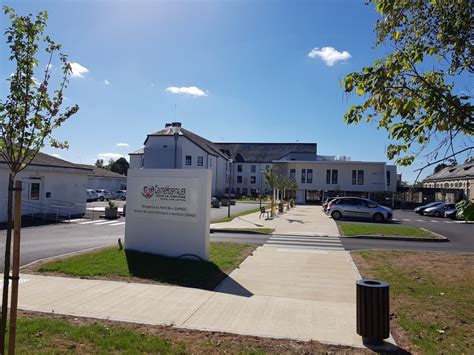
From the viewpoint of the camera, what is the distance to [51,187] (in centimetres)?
2958

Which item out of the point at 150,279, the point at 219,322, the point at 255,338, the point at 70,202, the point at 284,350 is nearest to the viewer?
the point at 284,350

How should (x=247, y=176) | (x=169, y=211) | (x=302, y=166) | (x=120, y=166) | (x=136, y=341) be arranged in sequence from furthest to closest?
(x=120, y=166), (x=247, y=176), (x=302, y=166), (x=169, y=211), (x=136, y=341)

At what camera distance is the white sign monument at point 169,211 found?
11.2m

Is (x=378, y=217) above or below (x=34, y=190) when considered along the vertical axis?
below

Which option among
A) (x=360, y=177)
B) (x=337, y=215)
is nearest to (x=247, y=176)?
(x=360, y=177)

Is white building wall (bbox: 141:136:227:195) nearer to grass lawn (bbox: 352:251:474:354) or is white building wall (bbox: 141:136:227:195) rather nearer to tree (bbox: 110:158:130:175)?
tree (bbox: 110:158:130:175)

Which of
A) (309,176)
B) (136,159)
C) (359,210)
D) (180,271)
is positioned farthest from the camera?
(136,159)

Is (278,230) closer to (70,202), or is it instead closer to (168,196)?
(168,196)

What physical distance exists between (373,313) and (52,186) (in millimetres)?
28616

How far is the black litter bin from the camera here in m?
5.38

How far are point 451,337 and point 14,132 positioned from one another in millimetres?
6114

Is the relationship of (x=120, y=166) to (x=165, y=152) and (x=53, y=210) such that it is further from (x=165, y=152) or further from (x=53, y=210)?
(x=53, y=210)

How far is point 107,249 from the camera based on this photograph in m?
12.6

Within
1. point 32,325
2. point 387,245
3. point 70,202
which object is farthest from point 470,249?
point 70,202
